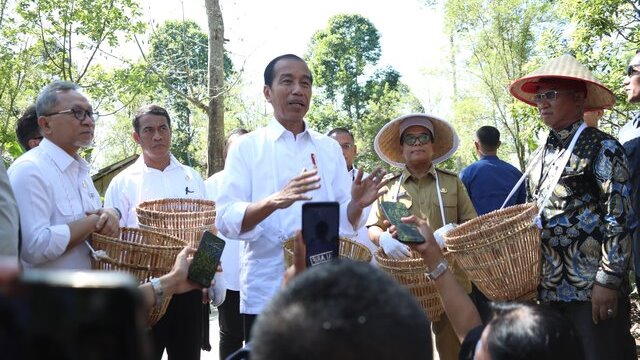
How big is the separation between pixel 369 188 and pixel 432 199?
3.86 feet

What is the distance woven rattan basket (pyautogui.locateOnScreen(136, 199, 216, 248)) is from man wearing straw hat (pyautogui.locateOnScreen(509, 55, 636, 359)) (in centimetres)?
175

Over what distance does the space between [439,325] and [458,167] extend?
2742 cm

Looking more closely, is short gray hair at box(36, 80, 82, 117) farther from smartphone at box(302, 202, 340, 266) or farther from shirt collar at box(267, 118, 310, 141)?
smartphone at box(302, 202, 340, 266)

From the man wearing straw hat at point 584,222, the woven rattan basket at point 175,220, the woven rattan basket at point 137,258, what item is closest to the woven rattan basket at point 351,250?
the woven rattan basket at point 137,258

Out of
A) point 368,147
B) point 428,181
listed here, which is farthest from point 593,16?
point 368,147

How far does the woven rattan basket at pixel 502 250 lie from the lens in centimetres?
280

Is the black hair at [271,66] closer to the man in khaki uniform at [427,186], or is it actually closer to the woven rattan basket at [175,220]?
the woven rattan basket at [175,220]

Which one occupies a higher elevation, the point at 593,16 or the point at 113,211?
the point at 593,16

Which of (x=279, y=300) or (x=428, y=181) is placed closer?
(x=279, y=300)

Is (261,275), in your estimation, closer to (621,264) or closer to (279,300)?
(621,264)

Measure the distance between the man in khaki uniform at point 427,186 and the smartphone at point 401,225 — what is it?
4.28ft

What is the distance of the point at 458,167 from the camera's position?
30.6m

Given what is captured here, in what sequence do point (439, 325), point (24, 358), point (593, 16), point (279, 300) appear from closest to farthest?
1. point (24, 358)
2. point (279, 300)
3. point (439, 325)
4. point (593, 16)

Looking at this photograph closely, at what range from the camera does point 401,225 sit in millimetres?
2369
